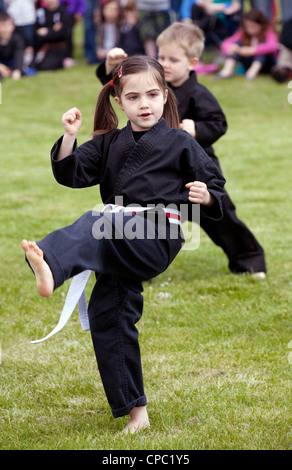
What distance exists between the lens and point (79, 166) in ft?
10.4

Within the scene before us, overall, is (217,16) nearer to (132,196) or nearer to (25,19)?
(25,19)

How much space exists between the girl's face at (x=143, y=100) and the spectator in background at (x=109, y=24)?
35.2 ft

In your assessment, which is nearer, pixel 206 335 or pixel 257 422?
pixel 257 422

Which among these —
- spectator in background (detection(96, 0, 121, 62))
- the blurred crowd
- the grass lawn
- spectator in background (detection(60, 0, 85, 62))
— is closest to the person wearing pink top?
the blurred crowd

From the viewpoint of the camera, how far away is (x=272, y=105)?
1216cm

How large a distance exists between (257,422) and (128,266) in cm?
94

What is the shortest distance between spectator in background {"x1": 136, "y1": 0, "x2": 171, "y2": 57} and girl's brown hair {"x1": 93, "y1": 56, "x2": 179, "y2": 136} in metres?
9.87

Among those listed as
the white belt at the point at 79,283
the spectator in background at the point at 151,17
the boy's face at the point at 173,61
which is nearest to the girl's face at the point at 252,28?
the spectator in background at the point at 151,17

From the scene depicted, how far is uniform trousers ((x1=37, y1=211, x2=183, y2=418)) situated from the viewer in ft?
9.21

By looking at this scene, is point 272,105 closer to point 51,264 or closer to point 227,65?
point 227,65

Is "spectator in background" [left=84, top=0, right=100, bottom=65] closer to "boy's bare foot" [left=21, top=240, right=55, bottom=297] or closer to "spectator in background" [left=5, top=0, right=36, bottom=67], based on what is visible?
"spectator in background" [left=5, top=0, right=36, bottom=67]

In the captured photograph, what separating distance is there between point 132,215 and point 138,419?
0.91 m

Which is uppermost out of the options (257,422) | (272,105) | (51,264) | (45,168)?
(51,264)
